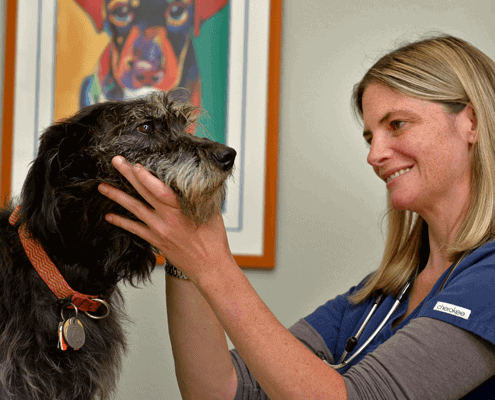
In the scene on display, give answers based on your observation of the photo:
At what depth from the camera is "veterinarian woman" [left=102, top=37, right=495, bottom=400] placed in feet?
2.95

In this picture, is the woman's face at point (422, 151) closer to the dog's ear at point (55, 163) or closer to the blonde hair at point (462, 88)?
the blonde hair at point (462, 88)

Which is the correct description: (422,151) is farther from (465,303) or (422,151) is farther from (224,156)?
(224,156)

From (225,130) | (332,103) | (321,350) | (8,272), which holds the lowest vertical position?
(321,350)

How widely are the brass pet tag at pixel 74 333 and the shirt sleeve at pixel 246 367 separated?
52 cm

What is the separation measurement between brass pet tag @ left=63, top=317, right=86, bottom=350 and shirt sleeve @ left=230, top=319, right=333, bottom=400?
0.52m

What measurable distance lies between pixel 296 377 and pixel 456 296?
40cm

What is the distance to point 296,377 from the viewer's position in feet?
2.87

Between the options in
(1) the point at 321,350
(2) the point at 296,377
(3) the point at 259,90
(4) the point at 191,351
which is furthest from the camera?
(3) the point at 259,90

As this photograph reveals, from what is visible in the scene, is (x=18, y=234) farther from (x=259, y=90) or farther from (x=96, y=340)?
(x=259, y=90)

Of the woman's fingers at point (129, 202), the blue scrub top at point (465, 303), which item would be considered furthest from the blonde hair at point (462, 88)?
the woman's fingers at point (129, 202)

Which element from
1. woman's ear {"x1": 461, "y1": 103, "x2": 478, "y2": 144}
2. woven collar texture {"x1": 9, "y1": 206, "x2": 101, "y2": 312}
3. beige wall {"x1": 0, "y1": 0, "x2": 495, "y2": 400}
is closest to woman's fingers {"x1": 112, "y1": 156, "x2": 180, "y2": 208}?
woven collar texture {"x1": 9, "y1": 206, "x2": 101, "y2": 312}

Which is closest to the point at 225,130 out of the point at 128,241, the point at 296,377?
the point at 128,241

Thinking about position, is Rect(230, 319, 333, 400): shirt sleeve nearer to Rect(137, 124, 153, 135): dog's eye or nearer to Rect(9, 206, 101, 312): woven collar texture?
Rect(9, 206, 101, 312): woven collar texture

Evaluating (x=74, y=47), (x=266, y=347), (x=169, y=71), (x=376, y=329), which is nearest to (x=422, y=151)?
(x=376, y=329)
